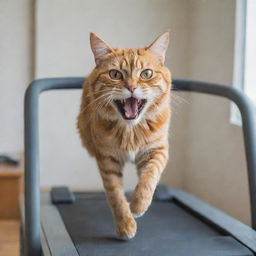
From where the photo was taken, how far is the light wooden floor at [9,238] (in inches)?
119

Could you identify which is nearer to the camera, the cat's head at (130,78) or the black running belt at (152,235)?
the cat's head at (130,78)

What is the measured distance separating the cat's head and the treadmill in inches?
17.1

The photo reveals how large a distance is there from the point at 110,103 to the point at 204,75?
1766 millimetres

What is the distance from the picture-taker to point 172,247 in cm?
200

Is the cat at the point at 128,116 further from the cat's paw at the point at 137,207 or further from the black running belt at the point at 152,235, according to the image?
the black running belt at the point at 152,235

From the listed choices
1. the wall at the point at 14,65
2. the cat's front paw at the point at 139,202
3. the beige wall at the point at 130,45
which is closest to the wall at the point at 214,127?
the beige wall at the point at 130,45

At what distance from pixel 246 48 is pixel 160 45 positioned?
1.40 meters

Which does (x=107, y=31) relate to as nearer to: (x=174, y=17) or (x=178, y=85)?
(x=174, y=17)

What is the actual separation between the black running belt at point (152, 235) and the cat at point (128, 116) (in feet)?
0.36

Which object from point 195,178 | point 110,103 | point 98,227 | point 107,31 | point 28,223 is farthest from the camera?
point 195,178

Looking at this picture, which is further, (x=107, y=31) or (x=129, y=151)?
(x=107, y=31)

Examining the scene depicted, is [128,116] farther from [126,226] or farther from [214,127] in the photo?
[214,127]

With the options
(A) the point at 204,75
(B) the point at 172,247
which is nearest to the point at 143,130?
(B) the point at 172,247

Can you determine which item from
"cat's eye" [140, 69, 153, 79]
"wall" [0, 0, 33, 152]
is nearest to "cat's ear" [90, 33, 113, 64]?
"cat's eye" [140, 69, 153, 79]
